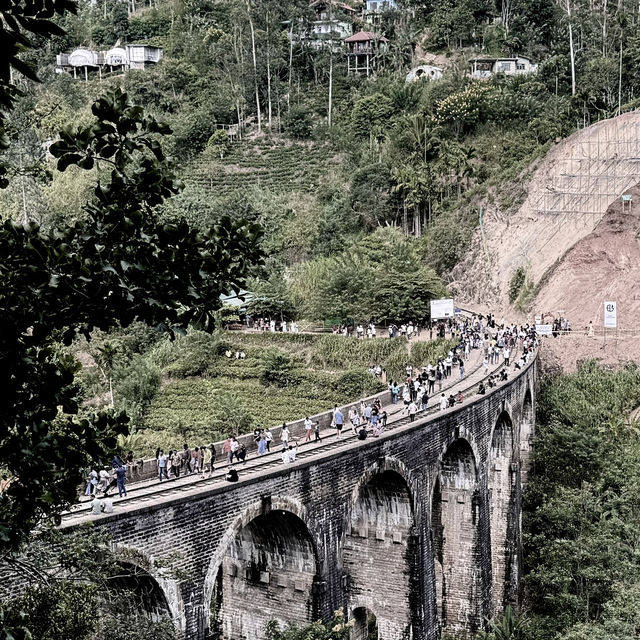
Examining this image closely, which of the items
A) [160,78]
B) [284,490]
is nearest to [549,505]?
[284,490]

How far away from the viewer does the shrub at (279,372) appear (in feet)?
180

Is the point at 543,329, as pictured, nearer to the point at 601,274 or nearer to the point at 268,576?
the point at 601,274

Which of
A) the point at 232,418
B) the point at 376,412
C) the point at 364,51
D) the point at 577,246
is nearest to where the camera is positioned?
the point at 376,412


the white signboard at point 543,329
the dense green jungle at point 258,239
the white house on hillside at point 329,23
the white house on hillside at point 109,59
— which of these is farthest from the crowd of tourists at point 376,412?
the white house on hillside at point 109,59

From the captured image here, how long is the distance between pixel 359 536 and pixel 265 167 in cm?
5694

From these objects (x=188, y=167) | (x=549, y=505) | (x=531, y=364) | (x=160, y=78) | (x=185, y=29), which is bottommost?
(x=549, y=505)

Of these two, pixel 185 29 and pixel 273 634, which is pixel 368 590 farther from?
pixel 185 29

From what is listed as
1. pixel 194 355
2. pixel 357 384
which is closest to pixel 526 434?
pixel 357 384

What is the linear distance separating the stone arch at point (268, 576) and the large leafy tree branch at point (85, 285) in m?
13.8

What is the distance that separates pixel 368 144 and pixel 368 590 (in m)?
55.2

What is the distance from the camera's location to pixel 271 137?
278 ft

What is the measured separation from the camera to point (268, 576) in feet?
75.6

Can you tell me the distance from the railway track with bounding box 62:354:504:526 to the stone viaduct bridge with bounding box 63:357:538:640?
400mm

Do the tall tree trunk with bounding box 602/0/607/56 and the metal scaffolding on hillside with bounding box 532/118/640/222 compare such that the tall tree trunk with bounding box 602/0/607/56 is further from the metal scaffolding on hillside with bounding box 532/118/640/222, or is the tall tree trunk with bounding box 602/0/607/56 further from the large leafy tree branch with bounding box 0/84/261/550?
the large leafy tree branch with bounding box 0/84/261/550
